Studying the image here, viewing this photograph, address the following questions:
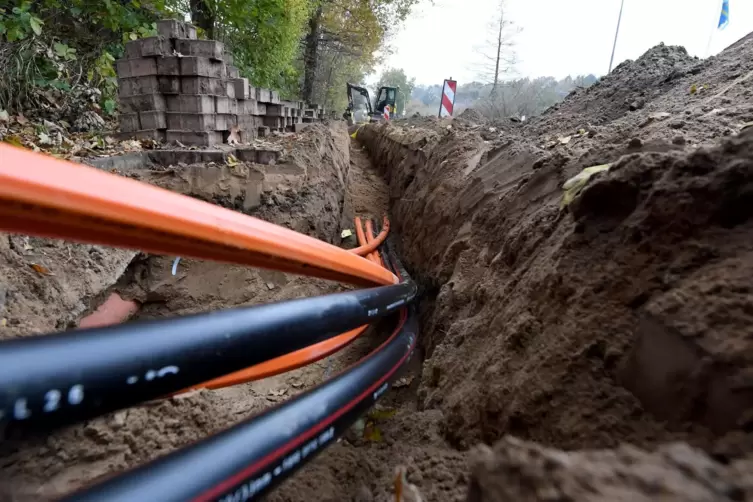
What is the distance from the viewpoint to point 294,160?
10.7ft

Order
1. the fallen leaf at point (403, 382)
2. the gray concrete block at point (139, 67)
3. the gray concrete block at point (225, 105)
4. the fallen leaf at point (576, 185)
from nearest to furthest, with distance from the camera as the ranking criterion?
the fallen leaf at point (576, 185) < the fallen leaf at point (403, 382) < the gray concrete block at point (139, 67) < the gray concrete block at point (225, 105)

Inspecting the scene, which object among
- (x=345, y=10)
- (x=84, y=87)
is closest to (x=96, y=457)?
(x=84, y=87)

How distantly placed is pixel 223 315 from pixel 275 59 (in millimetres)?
8567

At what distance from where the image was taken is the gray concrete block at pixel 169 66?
308cm

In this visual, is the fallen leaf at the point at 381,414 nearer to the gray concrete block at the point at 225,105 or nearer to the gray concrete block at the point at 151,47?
the gray concrete block at the point at 225,105

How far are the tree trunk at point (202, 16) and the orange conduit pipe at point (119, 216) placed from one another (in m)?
6.85

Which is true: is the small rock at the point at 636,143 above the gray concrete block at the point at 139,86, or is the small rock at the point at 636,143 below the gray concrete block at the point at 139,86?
below

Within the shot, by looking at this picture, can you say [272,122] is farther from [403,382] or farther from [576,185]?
[576,185]

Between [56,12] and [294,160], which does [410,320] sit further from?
[56,12]

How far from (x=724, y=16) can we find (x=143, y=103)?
213 inches

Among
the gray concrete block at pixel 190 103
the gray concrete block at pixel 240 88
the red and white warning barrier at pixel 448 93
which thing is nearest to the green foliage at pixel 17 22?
the gray concrete block at pixel 190 103

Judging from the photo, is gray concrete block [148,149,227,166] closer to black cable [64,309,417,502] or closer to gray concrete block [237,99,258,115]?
gray concrete block [237,99,258,115]

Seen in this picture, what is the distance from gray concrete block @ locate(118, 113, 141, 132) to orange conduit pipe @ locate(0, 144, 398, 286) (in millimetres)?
2691

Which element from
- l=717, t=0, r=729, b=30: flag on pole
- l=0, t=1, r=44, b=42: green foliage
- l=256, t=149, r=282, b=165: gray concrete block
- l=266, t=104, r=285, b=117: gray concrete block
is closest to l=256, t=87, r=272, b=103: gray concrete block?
l=266, t=104, r=285, b=117: gray concrete block
